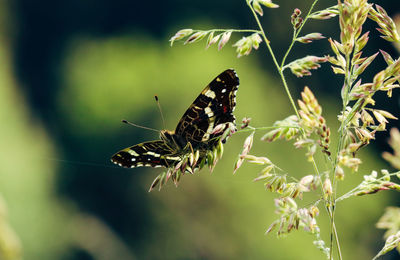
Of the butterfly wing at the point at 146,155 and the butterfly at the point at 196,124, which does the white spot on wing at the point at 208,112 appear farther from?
the butterfly wing at the point at 146,155

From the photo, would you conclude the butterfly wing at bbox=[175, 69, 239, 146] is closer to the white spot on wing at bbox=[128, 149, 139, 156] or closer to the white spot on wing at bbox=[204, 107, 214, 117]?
the white spot on wing at bbox=[204, 107, 214, 117]

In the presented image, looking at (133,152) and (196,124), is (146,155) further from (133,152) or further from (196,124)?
(196,124)

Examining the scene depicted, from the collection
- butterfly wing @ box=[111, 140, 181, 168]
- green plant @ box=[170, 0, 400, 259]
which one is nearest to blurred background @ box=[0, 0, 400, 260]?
butterfly wing @ box=[111, 140, 181, 168]

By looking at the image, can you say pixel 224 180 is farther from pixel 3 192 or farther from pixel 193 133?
pixel 193 133

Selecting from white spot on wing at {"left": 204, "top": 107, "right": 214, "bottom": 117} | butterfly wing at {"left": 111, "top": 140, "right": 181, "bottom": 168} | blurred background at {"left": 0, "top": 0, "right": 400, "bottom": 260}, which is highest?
white spot on wing at {"left": 204, "top": 107, "right": 214, "bottom": 117}

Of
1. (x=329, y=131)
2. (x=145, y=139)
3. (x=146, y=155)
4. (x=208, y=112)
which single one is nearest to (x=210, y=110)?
(x=208, y=112)

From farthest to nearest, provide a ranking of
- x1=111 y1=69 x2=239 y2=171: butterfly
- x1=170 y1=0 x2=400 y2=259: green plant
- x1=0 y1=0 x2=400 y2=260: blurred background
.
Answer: x1=0 y1=0 x2=400 y2=260: blurred background, x1=111 y1=69 x2=239 y2=171: butterfly, x1=170 y1=0 x2=400 y2=259: green plant

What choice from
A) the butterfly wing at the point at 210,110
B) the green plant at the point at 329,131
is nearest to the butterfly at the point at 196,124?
the butterfly wing at the point at 210,110
